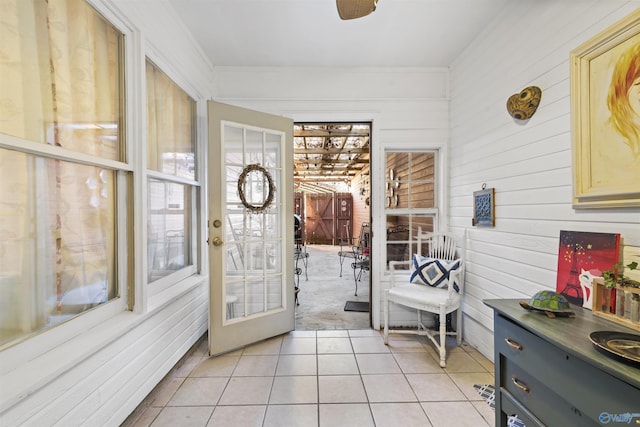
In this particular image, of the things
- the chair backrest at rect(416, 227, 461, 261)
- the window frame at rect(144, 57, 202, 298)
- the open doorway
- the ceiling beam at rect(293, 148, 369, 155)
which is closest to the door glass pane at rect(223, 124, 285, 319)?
the window frame at rect(144, 57, 202, 298)

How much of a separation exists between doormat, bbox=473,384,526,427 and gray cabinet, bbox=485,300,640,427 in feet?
1.50

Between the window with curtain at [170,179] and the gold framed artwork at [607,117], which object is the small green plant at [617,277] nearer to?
the gold framed artwork at [607,117]

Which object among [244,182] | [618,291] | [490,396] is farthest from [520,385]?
[244,182]

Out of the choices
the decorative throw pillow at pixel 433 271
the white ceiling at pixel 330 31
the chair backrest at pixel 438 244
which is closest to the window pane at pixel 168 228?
the white ceiling at pixel 330 31

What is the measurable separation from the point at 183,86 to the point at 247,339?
2.37 metres

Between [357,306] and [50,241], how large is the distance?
125 inches

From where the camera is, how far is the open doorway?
3346mm

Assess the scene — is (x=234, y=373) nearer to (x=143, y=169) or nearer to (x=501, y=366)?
(x=143, y=169)

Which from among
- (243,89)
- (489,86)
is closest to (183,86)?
(243,89)

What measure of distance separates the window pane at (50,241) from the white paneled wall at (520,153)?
2658 millimetres

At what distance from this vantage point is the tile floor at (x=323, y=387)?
1.63 m

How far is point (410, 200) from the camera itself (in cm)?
302

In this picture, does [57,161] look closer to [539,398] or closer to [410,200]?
[539,398]

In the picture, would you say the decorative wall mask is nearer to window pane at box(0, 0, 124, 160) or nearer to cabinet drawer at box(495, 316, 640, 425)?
cabinet drawer at box(495, 316, 640, 425)
